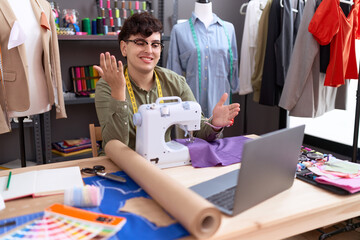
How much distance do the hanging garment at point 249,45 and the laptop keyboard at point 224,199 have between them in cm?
233

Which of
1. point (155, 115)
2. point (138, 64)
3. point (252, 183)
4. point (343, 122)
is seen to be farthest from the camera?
point (343, 122)

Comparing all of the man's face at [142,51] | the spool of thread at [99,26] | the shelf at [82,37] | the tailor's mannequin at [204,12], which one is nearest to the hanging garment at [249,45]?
the tailor's mannequin at [204,12]

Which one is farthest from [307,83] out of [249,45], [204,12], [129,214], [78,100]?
[129,214]

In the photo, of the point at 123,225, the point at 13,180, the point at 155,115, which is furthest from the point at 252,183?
the point at 13,180

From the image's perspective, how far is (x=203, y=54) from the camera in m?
3.02

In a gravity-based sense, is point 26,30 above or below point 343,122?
above

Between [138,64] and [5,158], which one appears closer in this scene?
[138,64]

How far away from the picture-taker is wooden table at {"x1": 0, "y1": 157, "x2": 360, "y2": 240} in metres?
0.99

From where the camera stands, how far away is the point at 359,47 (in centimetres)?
304

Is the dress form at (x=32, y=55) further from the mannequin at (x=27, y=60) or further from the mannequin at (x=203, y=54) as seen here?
the mannequin at (x=203, y=54)

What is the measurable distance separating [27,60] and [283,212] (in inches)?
77.0

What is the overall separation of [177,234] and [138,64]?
1.11 meters

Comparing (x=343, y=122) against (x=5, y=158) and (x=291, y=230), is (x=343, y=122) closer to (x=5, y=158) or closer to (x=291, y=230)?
(x=291, y=230)

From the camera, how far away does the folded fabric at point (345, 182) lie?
120 centimetres
